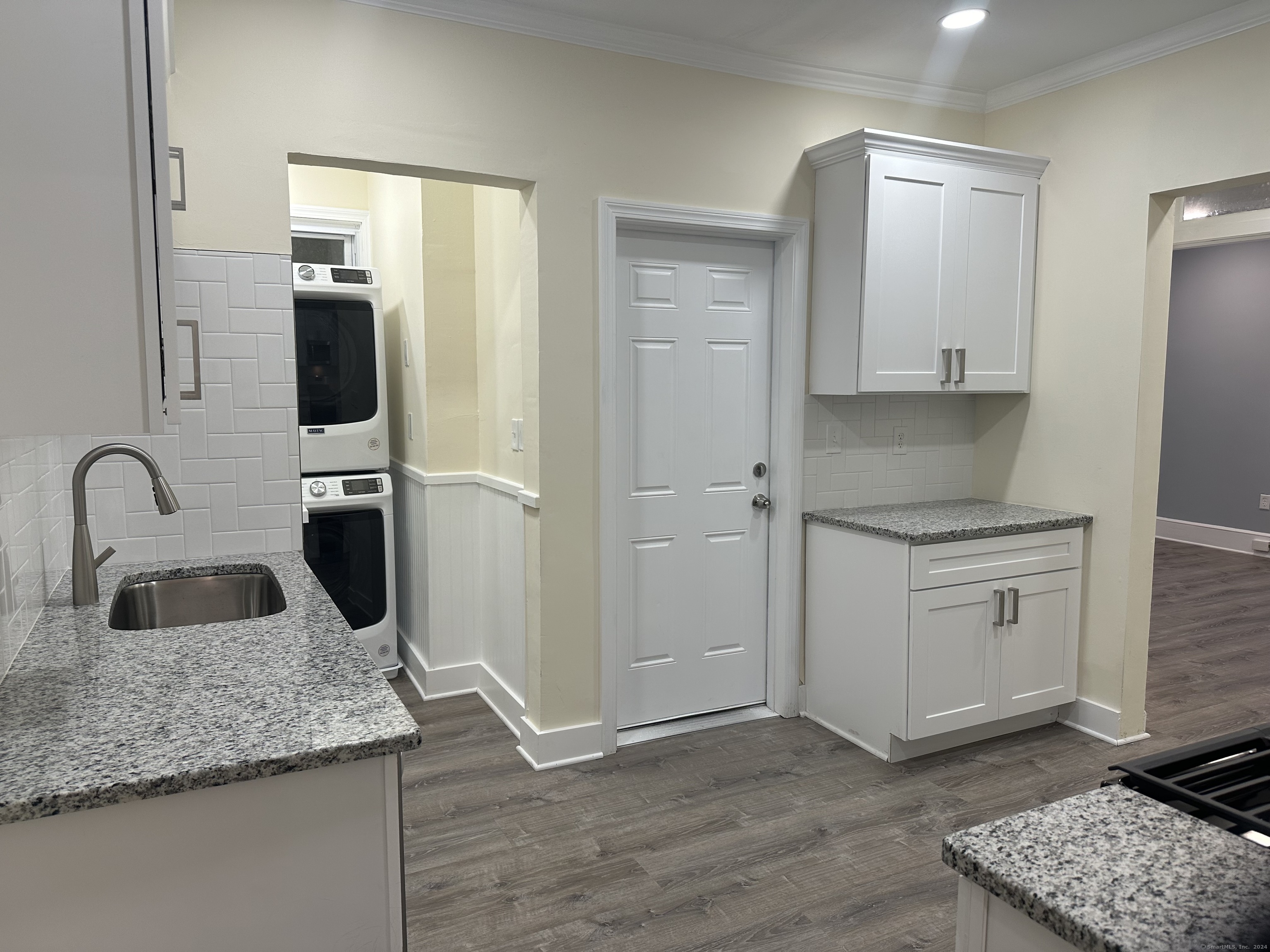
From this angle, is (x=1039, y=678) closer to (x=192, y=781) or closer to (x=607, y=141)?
(x=607, y=141)

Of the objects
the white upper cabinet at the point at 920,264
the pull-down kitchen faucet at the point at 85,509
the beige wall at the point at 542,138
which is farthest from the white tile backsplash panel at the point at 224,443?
the white upper cabinet at the point at 920,264

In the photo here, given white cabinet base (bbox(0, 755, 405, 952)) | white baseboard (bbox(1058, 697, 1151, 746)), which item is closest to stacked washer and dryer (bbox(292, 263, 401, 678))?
white cabinet base (bbox(0, 755, 405, 952))

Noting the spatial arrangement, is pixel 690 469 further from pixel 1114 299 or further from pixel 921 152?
pixel 1114 299

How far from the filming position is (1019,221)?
11.3 ft

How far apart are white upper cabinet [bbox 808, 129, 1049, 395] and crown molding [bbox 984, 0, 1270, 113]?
1.02ft

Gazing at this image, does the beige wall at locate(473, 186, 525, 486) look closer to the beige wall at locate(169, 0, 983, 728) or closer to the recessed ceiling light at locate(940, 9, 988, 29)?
the beige wall at locate(169, 0, 983, 728)

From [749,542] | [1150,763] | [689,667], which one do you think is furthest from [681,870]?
[1150,763]

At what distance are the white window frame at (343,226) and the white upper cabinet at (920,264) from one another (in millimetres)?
2533

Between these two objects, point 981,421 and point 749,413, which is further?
point 981,421

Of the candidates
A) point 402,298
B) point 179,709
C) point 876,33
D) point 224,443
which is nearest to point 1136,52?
point 876,33

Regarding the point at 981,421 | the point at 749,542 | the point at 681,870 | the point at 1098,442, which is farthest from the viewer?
the point at 981,421

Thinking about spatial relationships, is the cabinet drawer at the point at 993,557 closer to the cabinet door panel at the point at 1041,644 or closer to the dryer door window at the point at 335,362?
the cabinet door panel at the point at 1041,644

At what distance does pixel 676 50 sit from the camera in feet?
9.95

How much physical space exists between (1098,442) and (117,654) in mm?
3282
